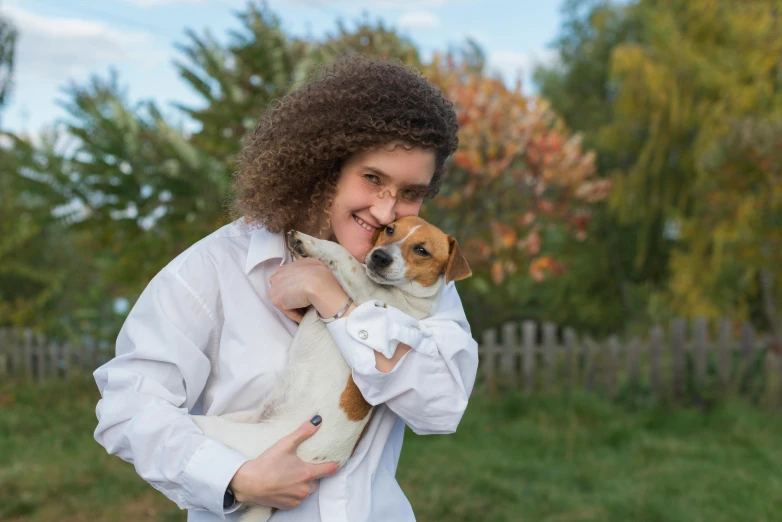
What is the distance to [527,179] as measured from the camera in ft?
28.4

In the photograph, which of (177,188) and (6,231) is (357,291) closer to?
(177,188)

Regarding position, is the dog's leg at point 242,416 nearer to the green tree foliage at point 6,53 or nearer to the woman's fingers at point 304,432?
the woman's fingers at point 304,432

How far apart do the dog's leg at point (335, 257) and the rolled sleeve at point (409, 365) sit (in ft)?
0.92

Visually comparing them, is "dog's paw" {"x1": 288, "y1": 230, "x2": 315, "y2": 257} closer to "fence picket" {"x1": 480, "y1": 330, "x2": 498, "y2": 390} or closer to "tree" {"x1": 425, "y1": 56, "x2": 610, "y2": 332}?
"tree" {"x1": 425, "y1": 56, "x2": 610, "y2": 332}

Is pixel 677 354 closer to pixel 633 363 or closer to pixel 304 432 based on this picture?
pixel 633 363

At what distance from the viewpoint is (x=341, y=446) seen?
1842 millimetres

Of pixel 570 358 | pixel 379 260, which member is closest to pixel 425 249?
pixel 379 260

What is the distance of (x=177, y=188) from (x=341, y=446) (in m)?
5.36

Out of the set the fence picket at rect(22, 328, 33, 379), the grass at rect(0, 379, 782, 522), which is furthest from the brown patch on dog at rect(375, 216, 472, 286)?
the fence picket at rect(22, 328, 33, 379)

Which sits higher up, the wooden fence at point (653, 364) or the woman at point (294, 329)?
the woman at point (294, 329)

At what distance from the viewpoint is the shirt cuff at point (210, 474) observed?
1.63 m

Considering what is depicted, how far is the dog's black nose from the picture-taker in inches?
87.0

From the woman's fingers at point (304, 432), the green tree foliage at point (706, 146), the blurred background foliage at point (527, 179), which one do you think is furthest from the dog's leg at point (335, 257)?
the green tree foliage at point (706, 146)

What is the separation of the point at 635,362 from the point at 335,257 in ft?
24.3
